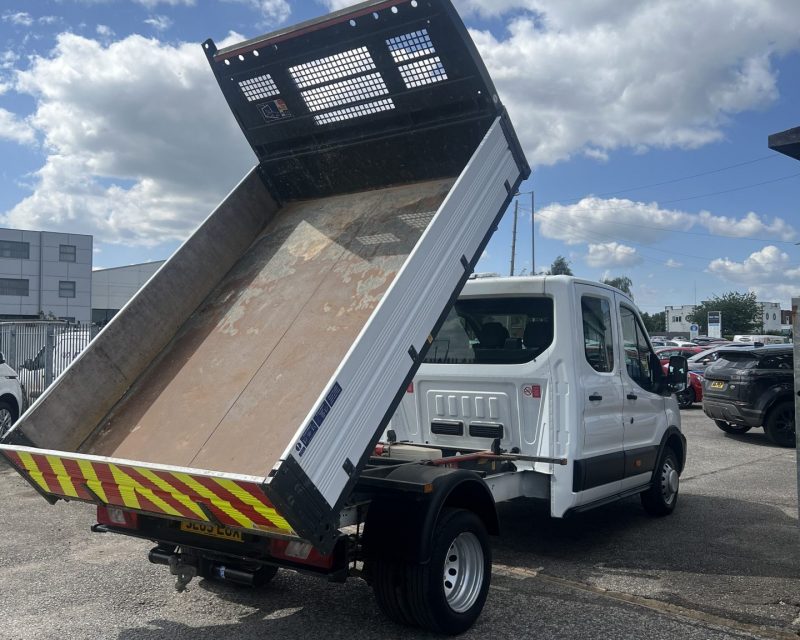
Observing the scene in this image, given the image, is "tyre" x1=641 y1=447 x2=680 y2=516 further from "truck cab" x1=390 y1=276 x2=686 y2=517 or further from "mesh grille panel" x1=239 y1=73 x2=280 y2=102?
"mesh grille panel" x1=239 y1=73 x2=280 y2=102

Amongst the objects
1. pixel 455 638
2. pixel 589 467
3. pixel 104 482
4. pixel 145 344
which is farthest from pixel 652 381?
pixel 104 482

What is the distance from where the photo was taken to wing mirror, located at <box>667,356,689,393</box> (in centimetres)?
741

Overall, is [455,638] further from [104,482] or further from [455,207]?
[455,207]

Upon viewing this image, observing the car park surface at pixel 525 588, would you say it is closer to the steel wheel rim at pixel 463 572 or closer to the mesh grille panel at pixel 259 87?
the steel wheel rim at pixel 463 572

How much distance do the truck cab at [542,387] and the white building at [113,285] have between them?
59920mm

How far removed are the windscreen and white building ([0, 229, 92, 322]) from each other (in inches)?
2135

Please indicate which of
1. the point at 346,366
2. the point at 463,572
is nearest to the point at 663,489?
the point at 463,572

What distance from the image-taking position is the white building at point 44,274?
54781 mm

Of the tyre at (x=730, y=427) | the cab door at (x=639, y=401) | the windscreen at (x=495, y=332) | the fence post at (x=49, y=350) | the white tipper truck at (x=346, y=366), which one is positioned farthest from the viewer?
the fence post at (x=49, y=350)

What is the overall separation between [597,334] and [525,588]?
7.13 ft

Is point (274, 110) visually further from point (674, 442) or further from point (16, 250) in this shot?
point (16, 250)

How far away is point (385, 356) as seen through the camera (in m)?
3.81

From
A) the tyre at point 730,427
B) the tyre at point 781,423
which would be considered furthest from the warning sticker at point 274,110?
the tyre at point 730,427

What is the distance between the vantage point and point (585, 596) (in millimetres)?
5262
